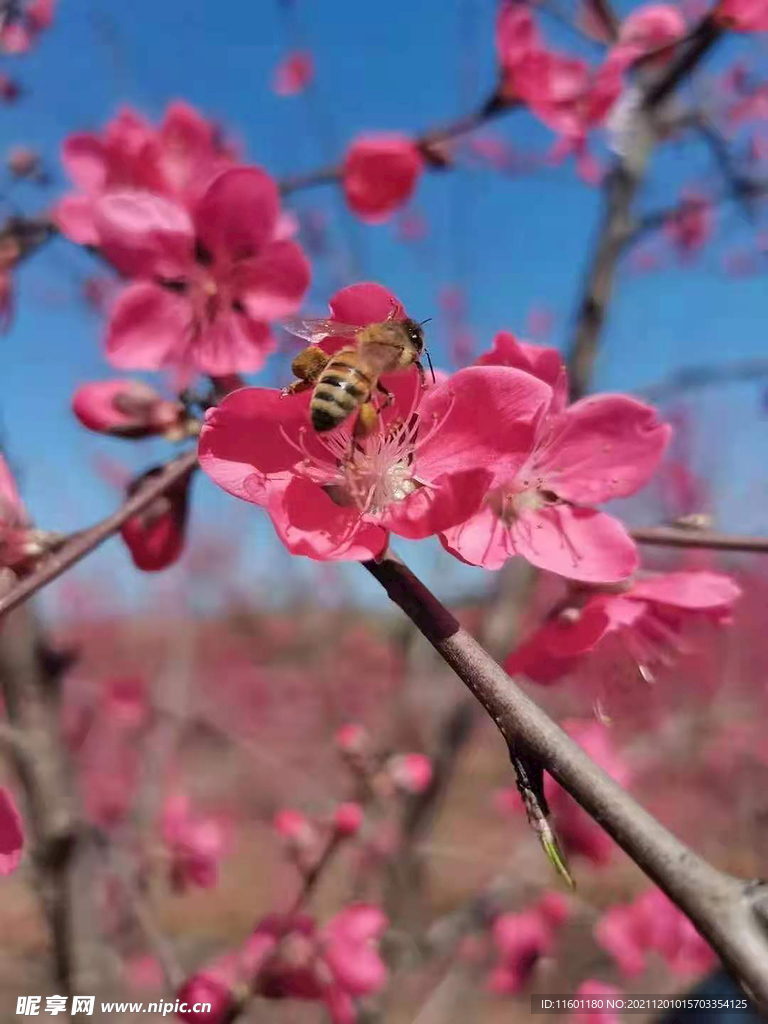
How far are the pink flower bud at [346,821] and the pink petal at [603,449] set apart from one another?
0.73m

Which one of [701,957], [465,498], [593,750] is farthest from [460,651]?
[701,957]

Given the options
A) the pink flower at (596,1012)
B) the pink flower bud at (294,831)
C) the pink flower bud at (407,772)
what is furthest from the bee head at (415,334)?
the pink flower at (596,1012)

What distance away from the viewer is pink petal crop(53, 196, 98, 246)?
115cm

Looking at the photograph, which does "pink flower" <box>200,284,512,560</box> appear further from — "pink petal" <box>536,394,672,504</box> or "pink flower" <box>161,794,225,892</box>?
"pink flower" <box>161,794,225,892</box>

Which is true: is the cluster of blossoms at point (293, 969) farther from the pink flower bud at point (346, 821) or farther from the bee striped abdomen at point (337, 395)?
the bee striped abdomen at point (337, 395)

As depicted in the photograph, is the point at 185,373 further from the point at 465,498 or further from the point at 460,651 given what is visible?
the point at 460,651

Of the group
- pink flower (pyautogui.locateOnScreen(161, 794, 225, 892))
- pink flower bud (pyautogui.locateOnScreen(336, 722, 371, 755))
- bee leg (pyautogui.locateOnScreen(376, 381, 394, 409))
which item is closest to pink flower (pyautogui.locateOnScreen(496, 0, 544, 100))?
bee leg (pyautogui.locateOnScreen(376, 381, 394, 409))

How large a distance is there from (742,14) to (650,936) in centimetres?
249

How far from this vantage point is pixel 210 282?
1104mm

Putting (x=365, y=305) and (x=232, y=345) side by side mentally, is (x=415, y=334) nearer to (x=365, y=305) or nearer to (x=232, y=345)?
(x=365, y=305)

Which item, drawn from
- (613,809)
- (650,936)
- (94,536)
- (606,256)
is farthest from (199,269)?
(650,936)

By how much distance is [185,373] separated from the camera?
1.12 m

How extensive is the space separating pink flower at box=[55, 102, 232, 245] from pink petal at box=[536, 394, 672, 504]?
2.13 ft

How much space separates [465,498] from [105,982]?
4.34 feet
